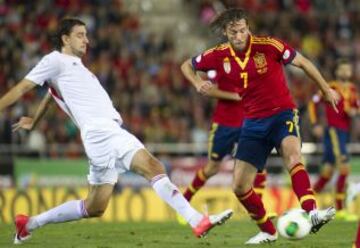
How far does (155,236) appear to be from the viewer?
39.3 ft

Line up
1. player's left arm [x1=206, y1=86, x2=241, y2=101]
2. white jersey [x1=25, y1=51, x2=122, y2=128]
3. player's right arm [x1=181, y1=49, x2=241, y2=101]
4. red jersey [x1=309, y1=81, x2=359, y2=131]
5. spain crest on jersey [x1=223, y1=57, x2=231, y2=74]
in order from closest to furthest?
1. white jersey [x1=25, y1=51, x2=122, y2=128]
2. spain crest on jersey [x1=223, y1=57, x2=231, y2=74]
3. player's right arm [x1=181, y1=49, x2=241, y2=101]
4. player's left arm [x1=206, y1=86, x2=241, y2=101]
5. red jersey [x1=309, y1=81, x2=359, y2=131]

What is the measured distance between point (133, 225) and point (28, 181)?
23.8ft

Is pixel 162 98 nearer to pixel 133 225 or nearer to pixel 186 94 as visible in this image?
pixel 186 94

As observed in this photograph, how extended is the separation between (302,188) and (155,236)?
7.84 ft

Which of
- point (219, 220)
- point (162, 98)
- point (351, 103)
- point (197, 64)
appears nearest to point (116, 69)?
point (162, 98)

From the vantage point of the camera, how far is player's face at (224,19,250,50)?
10500mm

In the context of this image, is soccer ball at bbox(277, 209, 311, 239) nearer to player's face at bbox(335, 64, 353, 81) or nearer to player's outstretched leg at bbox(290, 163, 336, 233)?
player's outstretched leg at bbox(290, 163, 336, 233)

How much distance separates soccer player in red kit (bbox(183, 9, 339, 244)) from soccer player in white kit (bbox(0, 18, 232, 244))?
39.9 inches

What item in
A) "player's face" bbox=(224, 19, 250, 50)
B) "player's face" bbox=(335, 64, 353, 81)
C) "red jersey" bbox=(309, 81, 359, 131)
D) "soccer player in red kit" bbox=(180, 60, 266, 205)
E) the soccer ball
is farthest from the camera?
"red jersey" bbox=(309, 81, 359, 131)

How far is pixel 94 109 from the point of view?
406 inches

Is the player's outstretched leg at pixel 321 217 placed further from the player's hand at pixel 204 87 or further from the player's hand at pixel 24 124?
the player's hand at pixel 24 124

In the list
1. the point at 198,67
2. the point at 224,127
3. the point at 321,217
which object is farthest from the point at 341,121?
the point at 321,217

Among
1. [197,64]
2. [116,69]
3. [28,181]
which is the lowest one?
[28,181]

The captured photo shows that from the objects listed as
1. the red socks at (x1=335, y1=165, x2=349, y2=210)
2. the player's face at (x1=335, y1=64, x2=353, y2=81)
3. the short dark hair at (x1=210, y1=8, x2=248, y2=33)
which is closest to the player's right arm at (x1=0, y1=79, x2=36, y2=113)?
the short dark hair at (x1=210, y1=8, x2=248, y2=33)
